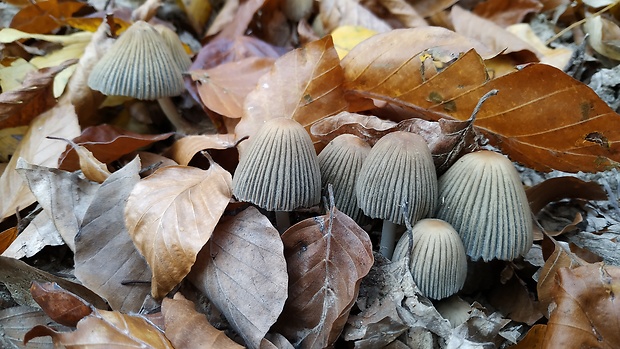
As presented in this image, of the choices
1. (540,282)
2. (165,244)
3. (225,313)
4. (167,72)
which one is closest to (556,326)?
(540,282)

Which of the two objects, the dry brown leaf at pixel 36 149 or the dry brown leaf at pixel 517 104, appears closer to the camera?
the dry brown leaf at pixel 517 104

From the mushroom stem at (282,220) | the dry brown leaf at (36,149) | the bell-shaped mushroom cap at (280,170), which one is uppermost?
the bell-shaped mushroom cap at (280,170)

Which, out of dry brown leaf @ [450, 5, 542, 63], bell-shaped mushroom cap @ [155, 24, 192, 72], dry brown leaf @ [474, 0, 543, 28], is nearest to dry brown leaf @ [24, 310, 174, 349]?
bell-shaped mushroom cap @ [155, 24, 192, 72]

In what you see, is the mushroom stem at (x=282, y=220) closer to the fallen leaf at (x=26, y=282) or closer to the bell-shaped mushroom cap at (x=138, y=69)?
the fallen leaf at (x=26, y=282)

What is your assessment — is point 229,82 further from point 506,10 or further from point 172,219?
point 506,10

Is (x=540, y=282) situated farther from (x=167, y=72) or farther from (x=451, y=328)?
(x=167, y=72)

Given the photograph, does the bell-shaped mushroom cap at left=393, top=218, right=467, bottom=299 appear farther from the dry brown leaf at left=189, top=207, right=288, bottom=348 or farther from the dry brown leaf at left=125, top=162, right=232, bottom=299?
the dry brown leaf at left=125, top=162, right=232, bottom=299

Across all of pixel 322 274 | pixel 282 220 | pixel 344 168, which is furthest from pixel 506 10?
pixel 322 274

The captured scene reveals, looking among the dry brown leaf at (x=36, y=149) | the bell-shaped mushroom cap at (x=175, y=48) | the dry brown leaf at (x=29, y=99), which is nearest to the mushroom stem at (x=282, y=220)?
the dry brown leaf at (x=36, y=149)
